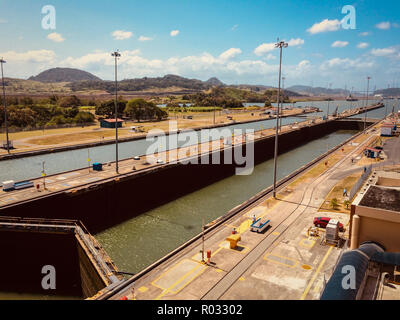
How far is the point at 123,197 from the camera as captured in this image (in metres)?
40.3

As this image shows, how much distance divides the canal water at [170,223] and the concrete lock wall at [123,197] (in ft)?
6.51

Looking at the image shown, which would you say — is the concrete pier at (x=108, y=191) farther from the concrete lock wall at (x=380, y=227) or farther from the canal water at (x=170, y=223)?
the concrete lock wall at (x=380, y=227)

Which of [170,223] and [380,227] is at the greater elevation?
[380,227]

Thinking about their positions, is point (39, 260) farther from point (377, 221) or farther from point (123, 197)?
point (377, 221)

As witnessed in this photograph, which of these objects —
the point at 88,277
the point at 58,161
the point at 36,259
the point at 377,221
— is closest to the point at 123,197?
the point at 36,259

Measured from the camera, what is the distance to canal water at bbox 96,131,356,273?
29109mm

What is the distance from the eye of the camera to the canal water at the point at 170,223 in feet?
95.5

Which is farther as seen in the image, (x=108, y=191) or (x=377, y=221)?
(x=108, y=191)

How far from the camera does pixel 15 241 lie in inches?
1077

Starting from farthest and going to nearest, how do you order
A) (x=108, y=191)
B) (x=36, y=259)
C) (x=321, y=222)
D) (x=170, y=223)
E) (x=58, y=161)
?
1. (x=58, y=161)
2. (x=108, y=191)
3. (x=170, y=223)
4. (x=321, y=222)
5. (x=36, y=259)

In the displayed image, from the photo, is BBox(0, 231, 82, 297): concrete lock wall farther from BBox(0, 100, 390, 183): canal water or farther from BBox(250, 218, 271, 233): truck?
BBox(0, 100, 390, 183): canal water

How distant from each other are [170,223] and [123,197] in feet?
27.2

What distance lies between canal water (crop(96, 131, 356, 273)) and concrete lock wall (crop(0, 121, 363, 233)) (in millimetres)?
1985
